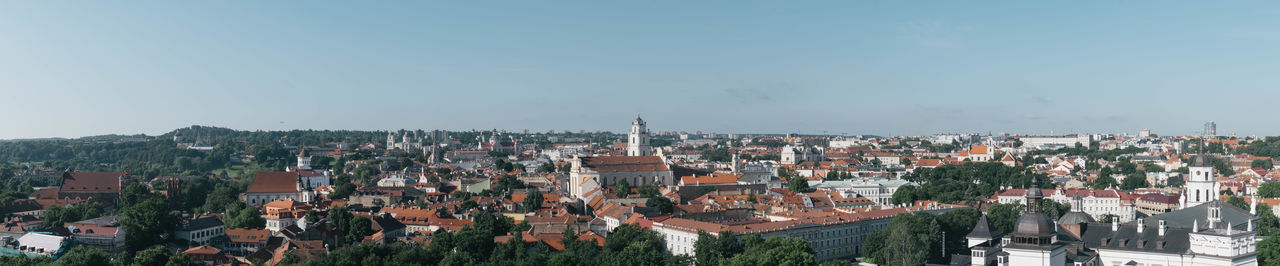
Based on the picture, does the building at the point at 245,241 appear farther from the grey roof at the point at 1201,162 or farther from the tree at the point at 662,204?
the grey roof at the point at 1201,162

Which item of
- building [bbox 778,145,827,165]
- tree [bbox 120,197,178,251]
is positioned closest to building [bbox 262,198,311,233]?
tree [bbox 120,197,178,251]

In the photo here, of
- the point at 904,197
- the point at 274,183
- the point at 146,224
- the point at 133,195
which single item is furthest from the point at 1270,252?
the point at 133,195

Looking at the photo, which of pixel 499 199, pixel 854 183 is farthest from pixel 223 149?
pixel 854 183

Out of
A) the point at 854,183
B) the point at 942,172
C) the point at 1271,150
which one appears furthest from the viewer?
the point at 1271,150

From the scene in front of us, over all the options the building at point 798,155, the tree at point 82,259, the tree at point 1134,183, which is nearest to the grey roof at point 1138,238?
the tree at point 82,259

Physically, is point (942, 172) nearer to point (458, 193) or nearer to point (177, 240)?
point (458, 193)

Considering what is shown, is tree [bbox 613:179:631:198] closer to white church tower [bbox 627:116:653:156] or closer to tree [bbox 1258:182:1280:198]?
white church tower [bbox 627:116:653:156]
